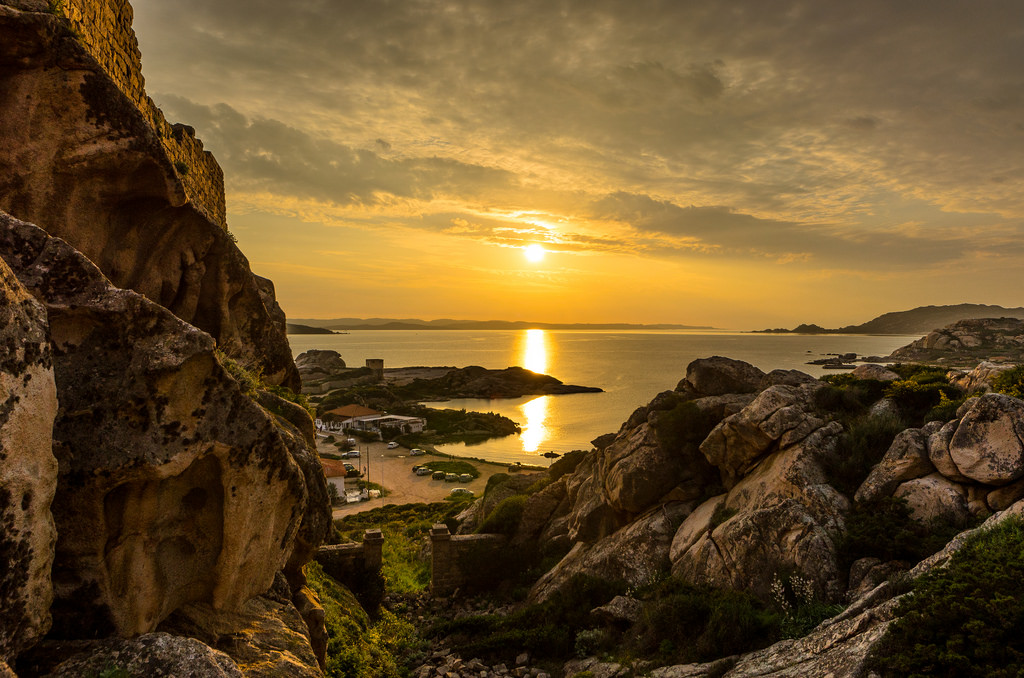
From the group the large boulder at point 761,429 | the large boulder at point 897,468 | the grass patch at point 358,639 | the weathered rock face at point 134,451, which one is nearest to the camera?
the weathered rock face at point 134,451

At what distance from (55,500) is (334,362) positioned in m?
158

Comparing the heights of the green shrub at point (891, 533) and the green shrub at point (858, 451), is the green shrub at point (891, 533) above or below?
below

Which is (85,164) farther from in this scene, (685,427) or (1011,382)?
(1011,382)

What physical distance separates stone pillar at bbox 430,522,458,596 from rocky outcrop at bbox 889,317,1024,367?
116m

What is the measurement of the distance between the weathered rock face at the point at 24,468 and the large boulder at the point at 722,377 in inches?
700

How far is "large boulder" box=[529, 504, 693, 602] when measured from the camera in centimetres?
1430

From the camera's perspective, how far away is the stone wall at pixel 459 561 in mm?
19781

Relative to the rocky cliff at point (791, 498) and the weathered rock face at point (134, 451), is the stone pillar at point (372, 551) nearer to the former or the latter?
the rocky cliff at point (791, 498)

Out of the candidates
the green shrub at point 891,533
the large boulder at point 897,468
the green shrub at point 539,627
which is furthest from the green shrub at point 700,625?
the large boulder at point 897,468

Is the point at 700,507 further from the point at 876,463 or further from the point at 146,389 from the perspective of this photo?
the point at 146,389

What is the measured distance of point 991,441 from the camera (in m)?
10.1

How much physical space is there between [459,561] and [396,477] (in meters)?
34.5

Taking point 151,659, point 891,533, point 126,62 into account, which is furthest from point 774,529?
point 126,62

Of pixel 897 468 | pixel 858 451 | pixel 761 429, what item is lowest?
pixel 897 468
